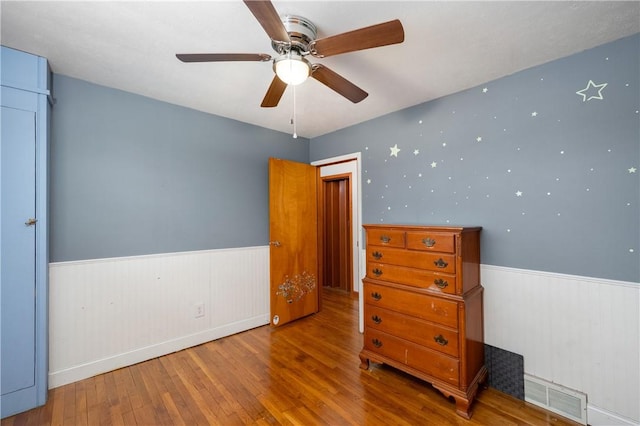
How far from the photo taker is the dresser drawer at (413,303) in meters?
1.91

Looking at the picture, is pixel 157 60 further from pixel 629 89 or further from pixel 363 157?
pixel 629 89

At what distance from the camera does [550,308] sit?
191cm

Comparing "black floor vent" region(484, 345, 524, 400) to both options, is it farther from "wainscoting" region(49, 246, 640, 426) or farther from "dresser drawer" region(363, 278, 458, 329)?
"dresser drawer" region(363, 278, 458, 329)

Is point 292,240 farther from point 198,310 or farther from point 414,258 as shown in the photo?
point 414,258

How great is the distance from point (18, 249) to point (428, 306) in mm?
2910

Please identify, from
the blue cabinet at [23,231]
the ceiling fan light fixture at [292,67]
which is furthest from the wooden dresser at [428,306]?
the blue cabinet at [23,231]

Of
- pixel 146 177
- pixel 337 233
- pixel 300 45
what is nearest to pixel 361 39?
pixel 300 45

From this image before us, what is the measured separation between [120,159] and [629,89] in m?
3.75

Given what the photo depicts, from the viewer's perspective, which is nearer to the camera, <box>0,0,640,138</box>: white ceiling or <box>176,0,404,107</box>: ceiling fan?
<box>176,0,404,107</box>: ceiling fan

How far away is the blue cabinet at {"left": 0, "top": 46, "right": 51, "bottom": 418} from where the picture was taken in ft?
5.85

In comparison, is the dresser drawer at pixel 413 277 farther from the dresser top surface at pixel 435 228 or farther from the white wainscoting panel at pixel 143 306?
the white wainscoting panel at pixel 143 306

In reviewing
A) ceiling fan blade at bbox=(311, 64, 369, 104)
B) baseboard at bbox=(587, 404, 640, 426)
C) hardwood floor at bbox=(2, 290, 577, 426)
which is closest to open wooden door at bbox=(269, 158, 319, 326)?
hardwood floor at bbox=(2, 290, 577, 426)

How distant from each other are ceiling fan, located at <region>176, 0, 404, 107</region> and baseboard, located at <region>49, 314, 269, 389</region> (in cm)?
248

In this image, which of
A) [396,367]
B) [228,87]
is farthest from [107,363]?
[228,87]
